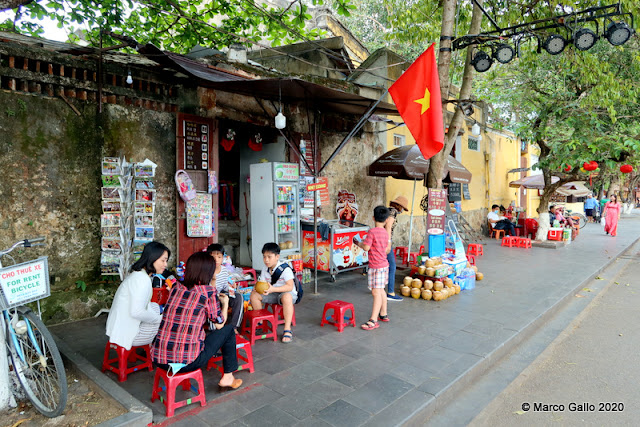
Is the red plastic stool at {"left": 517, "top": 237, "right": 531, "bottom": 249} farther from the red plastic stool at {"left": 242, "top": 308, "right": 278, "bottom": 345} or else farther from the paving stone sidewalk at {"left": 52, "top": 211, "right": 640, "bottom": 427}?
the red plastic stool at {"left": 242, "top": 308, "right": 278, "bottom": 345}

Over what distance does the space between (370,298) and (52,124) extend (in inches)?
207

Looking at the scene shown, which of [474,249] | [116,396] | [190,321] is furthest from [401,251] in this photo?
[116,396]

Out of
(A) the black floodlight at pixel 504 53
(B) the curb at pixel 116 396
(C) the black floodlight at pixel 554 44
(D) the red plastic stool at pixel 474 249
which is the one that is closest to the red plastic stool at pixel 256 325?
(B) the curb at pixel 116 396

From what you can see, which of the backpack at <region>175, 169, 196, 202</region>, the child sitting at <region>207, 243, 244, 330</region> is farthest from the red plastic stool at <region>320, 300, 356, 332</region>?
the backpack at <region>175, 169, 196, 202</region>

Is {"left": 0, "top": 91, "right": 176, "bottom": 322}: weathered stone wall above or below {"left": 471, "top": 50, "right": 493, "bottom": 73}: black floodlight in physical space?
below

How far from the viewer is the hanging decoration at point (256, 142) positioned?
8.13 metres

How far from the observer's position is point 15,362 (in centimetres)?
325

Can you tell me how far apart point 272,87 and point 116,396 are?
483 cm

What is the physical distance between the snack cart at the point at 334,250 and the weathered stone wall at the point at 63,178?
11.0 ft

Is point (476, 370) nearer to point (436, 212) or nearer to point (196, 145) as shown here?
point (436, 212)

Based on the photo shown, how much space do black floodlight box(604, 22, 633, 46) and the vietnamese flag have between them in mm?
3673

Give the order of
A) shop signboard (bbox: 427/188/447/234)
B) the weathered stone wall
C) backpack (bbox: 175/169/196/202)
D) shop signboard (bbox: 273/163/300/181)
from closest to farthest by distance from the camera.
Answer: the weathered stone wall → backpack (bbox: 175/169/196/202) → shop signboard (bbox: 273/163/300/181) → shop signboard (bbox: 427/188/447/234)

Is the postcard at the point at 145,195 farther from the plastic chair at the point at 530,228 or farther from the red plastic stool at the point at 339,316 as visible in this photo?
the plastic chair at the point at 530,228

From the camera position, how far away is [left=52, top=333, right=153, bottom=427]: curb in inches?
116
